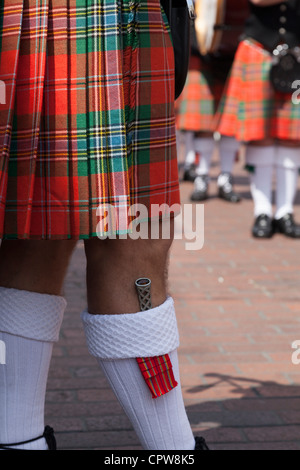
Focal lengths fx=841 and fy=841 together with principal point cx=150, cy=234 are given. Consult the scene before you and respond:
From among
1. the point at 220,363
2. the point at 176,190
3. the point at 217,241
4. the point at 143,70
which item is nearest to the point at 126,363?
the point at 176,190

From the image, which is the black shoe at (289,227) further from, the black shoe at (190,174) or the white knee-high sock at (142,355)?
the white knee-high sock at (142,355)

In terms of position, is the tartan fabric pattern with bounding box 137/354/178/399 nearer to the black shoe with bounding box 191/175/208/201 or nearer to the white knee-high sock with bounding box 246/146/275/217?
the white knee-high sock with bounding box 246/146/275/217

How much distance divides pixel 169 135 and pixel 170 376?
1.58ft

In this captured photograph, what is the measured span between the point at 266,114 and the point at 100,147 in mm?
3862

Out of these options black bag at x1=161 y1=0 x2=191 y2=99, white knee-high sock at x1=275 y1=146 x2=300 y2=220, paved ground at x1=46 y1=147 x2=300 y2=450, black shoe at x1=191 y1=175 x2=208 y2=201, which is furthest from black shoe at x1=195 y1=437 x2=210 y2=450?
black shoe at x1=191 y1=175 x2=208 y2=201

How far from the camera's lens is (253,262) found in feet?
15.7

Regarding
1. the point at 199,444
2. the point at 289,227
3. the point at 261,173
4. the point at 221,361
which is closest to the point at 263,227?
the point at 289,227

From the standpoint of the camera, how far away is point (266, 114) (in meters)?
5.30

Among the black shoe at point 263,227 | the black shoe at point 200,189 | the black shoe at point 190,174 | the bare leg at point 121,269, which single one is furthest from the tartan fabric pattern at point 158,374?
the black shoe at point 190,174

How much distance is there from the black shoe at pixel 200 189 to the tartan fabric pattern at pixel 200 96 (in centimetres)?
44

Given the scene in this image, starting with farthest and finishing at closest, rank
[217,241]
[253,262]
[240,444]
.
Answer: [217,241] < [253,262] < [240,444]

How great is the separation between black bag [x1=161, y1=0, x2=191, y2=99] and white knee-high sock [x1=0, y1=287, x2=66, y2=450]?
1.80 ft

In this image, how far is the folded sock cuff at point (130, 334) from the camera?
5.42 ft
